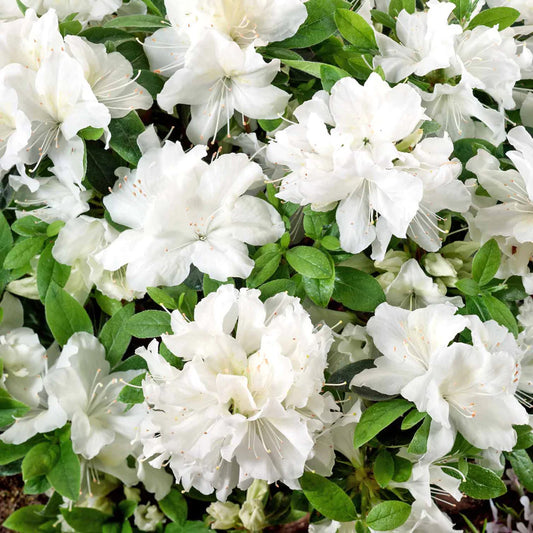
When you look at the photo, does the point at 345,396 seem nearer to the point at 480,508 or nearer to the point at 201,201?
the point at 201,201

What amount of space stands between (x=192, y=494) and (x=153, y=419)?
0.30 meters

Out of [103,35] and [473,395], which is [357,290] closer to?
[473,395]

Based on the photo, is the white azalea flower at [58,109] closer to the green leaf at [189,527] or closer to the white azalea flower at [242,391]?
the white azalea flower at [242,391]

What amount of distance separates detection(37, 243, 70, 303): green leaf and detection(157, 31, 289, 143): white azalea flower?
0.97 feet

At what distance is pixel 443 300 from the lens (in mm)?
1128

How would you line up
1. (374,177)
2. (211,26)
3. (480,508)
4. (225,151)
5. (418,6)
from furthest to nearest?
(480,508), (418,6), (225,151), (211,26), (374,177)

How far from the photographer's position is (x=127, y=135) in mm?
1099

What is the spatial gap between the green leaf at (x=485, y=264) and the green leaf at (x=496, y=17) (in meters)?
0.38

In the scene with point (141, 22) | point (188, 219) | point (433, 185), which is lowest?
point (188, 219)

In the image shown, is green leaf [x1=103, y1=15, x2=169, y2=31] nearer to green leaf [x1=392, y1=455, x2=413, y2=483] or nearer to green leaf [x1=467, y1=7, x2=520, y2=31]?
green leaf [x1=467, y1=7, x2=520, y2=31]

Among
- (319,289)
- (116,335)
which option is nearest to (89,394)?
(116,335)

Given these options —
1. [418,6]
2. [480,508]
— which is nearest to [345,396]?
[480,508]

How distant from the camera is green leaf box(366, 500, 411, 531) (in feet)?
3.46

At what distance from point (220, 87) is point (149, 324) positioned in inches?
15.2
